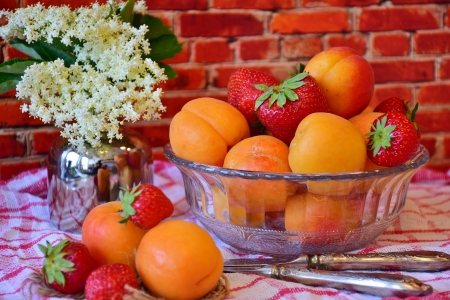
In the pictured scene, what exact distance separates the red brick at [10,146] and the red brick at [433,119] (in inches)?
40.6

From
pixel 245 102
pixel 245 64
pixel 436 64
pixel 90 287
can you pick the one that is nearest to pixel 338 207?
pixel 245 102

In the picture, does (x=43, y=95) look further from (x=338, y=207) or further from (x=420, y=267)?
(x=420, y=267)

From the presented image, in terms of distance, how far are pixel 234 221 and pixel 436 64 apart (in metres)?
0.94

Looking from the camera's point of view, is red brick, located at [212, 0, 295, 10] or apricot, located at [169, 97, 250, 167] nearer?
apricot, located at [169, 97, 250, 167]

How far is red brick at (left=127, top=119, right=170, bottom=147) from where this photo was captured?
1.36 meters

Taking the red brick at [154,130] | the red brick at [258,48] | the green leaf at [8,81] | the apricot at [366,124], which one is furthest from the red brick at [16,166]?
the apricot at [366,124]

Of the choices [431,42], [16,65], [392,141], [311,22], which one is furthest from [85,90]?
[431,42]

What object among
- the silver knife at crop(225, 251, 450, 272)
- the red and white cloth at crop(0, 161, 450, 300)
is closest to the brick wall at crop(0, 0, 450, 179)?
the red and white cloth at crop(0, 161, 450, 300)

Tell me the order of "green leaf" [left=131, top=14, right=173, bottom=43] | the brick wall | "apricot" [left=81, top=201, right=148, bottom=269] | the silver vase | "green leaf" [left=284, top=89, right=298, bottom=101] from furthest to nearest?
the brick wall
"green leaf" [left=131, top=14, right=173, bottom=43]
the silver vase
"green leaf" [left=284, top=89, right=298, bottom=101]
"apricot" [left=81, top=201, right=148, bottom=269]

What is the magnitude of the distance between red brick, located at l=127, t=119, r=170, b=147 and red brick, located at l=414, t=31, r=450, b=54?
2.32 feet

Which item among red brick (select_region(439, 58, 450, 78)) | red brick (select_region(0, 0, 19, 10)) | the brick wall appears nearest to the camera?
red brick (select_region(0, 0, 19, 10))

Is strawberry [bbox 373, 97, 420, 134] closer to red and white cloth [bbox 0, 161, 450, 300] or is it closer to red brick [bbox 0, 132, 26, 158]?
red and white cloth [bbox 0, 161, 450, 300]

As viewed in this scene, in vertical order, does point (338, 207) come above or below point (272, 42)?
below

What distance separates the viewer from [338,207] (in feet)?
2.56
